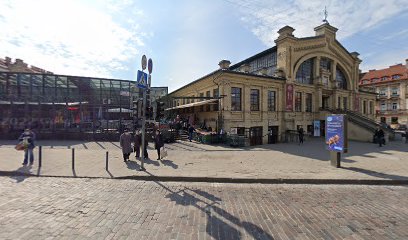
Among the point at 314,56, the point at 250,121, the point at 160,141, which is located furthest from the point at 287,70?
the point at 160,141

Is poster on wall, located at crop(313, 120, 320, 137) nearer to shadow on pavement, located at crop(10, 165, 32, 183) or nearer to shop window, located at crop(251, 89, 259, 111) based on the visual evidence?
shop window, located at crop(251, 89, 259, 111)

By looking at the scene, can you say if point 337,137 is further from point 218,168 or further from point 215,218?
point 215,218

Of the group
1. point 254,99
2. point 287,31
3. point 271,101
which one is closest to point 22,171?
point 254,99

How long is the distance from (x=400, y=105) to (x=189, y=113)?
52284 mm

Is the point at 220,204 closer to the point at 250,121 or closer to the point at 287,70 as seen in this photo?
the point at 250,121

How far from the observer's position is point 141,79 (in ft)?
29.1

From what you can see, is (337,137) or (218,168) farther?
(337,137)

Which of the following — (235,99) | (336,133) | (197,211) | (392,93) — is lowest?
(197,211)

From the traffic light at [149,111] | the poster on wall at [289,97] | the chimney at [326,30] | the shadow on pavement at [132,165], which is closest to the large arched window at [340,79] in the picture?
the chimney at [326,30]

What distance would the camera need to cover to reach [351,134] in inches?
944

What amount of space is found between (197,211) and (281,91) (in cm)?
2049

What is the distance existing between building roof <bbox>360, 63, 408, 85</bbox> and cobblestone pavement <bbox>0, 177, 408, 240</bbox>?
193ft

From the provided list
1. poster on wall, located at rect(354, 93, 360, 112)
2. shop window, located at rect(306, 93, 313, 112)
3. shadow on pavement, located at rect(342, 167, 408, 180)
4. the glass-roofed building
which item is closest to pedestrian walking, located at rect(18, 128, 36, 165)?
the glass-roofed building

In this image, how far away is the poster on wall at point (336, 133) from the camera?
9703 mm
